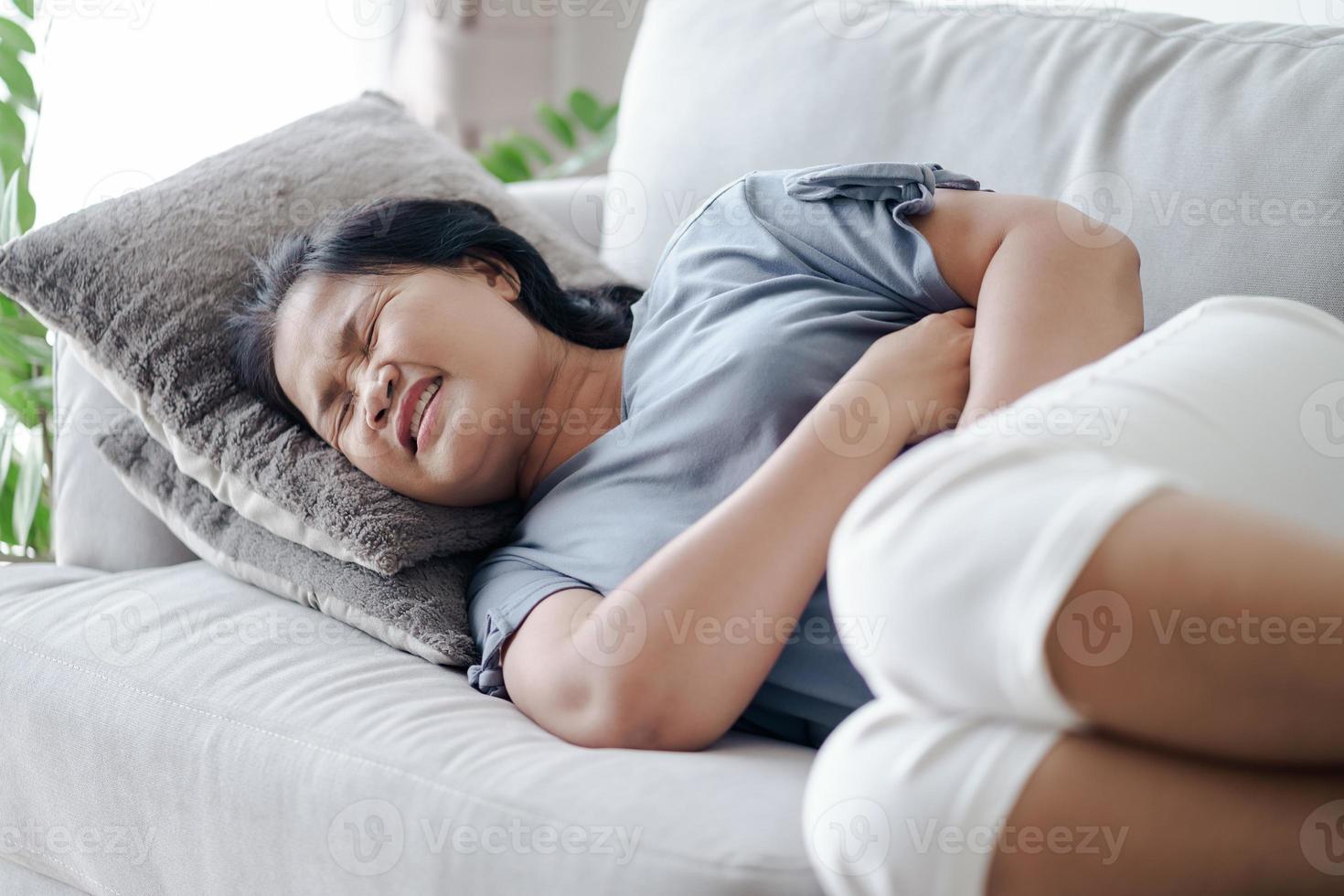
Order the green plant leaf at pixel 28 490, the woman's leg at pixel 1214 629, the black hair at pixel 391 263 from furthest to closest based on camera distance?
the green plant leaf at pixel 28 490 → the black hair at pixel 391 263 → the woman's leg at pixel 1214 629

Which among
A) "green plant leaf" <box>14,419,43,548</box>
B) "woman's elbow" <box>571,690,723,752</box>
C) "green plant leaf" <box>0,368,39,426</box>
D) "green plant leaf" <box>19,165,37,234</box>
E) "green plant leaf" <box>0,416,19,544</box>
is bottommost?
"green plant leaf" <box>0,416,19,544</box>

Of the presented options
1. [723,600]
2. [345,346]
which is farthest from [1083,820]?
[345,346]

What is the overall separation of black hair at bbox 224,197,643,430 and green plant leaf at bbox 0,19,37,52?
0.69m

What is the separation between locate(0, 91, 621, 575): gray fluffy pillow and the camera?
1.14 m

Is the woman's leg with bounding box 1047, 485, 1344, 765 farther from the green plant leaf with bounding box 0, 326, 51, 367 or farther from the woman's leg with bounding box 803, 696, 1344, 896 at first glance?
the green plant leaf with bounding box 0, 326, 51, 367

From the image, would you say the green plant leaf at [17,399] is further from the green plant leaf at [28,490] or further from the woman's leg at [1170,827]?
the woman's leg at [1170,827]

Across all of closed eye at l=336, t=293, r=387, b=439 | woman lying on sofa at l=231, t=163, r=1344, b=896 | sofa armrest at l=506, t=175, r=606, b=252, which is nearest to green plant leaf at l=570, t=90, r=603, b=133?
sofa armrest at l=506, t=175, r=606, b=252

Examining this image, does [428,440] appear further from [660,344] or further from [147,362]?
[147,362]

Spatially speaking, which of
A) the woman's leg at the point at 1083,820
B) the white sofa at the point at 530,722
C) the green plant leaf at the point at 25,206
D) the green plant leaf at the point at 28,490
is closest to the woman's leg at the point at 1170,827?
the woman's leg at the point at 1083,820

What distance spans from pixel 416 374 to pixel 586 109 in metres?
1.23

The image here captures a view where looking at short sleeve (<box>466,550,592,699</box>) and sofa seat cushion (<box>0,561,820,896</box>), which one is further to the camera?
short sleeve (<box>466,550,592,699</box>)

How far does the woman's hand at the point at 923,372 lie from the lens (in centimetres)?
93

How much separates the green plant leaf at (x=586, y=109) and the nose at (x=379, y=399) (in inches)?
47.7

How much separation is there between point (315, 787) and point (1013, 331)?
2.05 ft
